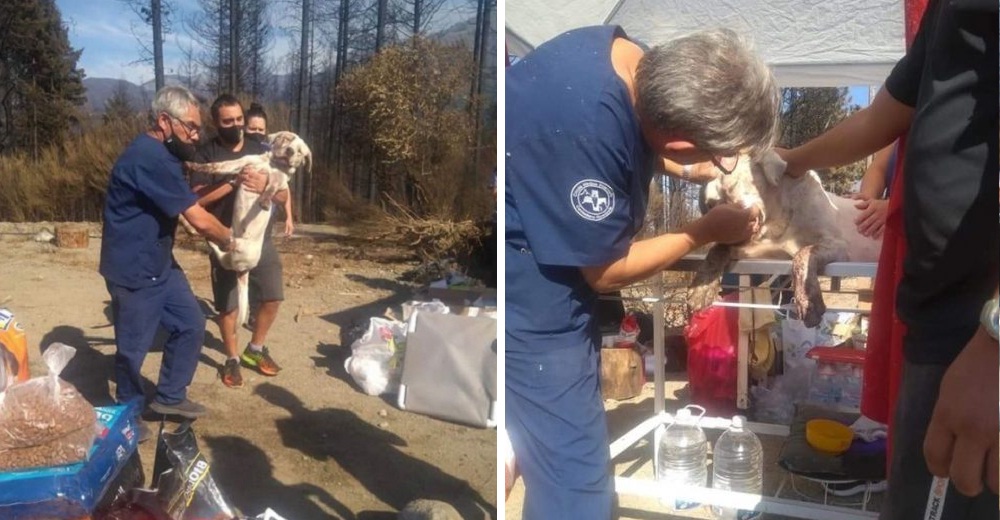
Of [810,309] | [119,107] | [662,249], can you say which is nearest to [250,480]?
[119,107]

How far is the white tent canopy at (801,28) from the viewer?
2.67 m

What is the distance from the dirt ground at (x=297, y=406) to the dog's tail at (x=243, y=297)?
0.04 m

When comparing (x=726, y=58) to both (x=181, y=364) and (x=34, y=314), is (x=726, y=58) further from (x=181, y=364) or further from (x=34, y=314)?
(x=34, y=314)

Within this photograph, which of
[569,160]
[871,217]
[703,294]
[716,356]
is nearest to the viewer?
[569,160]

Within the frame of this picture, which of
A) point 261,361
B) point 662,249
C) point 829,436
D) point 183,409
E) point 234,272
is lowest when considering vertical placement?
point 829,436

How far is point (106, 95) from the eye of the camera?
7.57 feet

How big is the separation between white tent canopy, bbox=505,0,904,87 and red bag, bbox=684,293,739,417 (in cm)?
127

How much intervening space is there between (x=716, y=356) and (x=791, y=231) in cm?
141

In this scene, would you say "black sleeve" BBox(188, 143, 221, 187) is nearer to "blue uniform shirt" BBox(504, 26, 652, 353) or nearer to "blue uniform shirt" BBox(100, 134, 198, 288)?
"blue uniform shirt" BBox(100, 134, 198, 288)

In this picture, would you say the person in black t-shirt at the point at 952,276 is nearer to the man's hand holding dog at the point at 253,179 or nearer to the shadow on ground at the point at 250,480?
the man's hand holding dog at the point at 253,179

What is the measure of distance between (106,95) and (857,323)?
3.80 metres

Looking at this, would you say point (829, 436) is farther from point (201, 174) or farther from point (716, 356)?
point (201, 174)

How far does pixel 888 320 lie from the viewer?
1.83 metres

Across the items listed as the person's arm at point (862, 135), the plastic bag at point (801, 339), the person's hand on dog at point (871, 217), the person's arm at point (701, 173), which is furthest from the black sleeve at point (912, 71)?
the plastic bag at point (801, 339)
